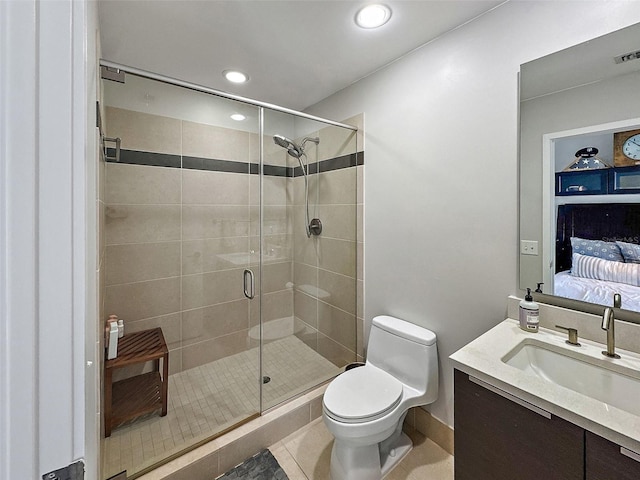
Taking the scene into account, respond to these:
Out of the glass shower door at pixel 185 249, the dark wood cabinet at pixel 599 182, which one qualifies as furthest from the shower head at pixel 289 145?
the dark wood cabinet at pixel 599 182

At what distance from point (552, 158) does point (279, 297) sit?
185cm

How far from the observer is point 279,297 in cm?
221

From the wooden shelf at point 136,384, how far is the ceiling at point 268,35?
69.7 inches

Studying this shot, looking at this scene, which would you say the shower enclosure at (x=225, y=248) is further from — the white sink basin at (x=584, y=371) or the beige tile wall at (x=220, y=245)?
the white sink basin at (x=584, y=371)

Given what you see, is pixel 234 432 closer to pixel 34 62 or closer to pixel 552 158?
pixel 34 62

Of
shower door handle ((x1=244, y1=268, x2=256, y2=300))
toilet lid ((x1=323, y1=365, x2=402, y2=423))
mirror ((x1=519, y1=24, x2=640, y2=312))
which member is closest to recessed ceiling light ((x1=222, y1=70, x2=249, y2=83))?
shower door handle ((x1=244, y1=268, x2=256, y2=300))

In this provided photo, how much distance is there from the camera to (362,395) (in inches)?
57.8

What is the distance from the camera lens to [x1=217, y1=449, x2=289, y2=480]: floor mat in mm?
1464

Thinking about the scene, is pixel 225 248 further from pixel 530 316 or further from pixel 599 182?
pixel 599 182

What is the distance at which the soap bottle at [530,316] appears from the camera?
1.23 m

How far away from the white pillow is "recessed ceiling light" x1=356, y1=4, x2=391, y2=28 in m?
1.43

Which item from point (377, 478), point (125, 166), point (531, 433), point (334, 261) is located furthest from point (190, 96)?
point (377, 478)

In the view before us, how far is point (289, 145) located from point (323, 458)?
79.4 inches

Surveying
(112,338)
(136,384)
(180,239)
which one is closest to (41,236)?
(112,338)
